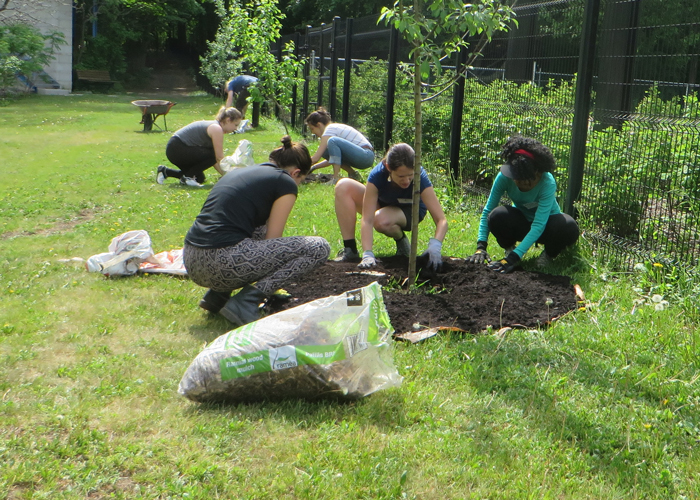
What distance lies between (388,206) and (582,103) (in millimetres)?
1706

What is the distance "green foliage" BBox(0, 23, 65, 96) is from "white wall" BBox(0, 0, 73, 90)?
33.7 inches

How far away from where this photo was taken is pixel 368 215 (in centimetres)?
524

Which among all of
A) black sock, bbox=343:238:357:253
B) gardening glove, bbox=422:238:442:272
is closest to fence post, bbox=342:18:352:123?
Answer: black sock, bbox=343:238:357:253

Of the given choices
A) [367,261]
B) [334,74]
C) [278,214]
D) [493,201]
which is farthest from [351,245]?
[334,74]

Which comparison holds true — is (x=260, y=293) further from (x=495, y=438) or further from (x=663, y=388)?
(x=663, y=388)

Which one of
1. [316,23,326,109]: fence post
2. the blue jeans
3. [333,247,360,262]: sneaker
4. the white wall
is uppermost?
the white wall

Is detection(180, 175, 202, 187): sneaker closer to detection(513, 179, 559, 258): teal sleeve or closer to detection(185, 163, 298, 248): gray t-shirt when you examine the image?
detection(185, 163, 298, 248): gray t-shirt

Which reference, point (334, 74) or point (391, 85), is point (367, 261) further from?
point (334, 74)

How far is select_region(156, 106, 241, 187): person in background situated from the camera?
9586 millimetres

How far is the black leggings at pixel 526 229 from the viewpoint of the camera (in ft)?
16.8

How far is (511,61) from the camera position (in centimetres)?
656

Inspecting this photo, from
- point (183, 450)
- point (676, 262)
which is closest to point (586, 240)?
point (676, 262)

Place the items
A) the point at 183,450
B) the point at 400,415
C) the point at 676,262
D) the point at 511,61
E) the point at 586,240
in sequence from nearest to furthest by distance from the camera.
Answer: the point at 183,450, the point at 400,415, the point at 676,262, the point at 586,240, the point at 511,61

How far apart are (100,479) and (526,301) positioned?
112 inches
